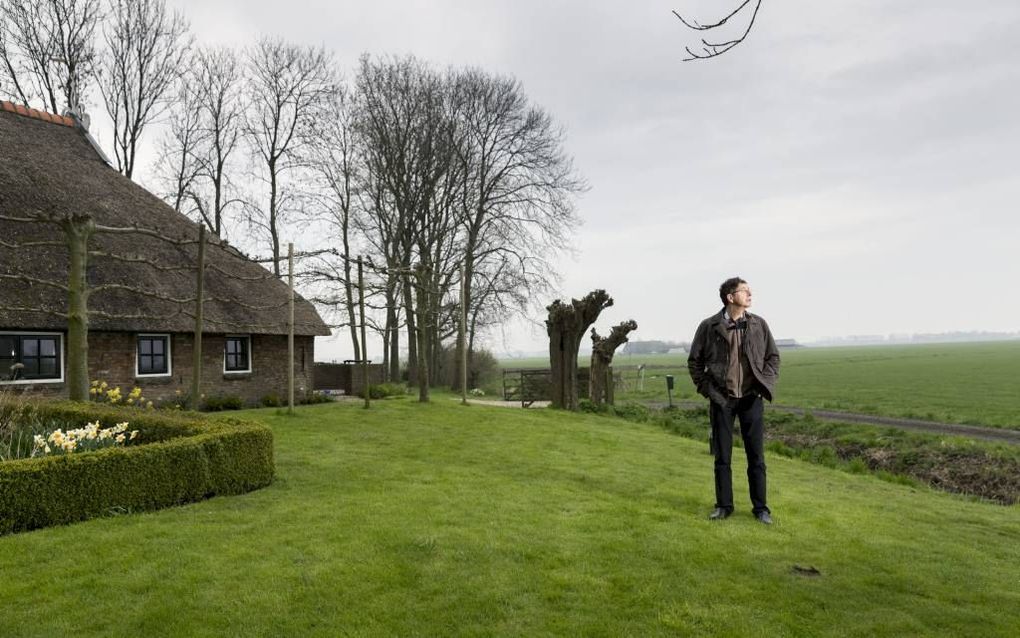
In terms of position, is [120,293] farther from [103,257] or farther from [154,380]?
[154,380]

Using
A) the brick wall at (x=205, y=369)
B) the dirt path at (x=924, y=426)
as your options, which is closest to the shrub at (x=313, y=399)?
the brick wall at (x=205, y=369)

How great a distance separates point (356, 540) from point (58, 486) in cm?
324

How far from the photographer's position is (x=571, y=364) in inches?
848

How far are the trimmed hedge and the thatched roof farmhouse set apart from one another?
6.77 metres

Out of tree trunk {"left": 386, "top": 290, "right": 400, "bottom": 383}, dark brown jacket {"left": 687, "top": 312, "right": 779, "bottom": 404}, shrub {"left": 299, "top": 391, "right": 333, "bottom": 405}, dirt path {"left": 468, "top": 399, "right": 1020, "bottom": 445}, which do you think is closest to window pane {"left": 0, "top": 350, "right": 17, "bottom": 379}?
shrub {"left": 299, "top": 391, "right": 333, "bottom": 405}

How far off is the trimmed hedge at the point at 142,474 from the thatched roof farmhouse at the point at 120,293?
6768 millimetres

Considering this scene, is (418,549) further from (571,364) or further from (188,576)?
(571,364)

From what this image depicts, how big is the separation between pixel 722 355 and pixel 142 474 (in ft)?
21.0

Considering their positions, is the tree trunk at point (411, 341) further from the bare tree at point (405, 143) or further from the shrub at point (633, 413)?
the shrub at point (633, 413)

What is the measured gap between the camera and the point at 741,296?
6.76 metres

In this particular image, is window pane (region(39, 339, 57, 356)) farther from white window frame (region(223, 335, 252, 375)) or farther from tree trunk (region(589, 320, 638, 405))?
tree trunk (region(589, 320, 638, 405))

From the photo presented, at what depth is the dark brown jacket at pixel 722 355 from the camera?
6.67 metres

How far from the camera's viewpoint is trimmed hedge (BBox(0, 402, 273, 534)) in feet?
21.7

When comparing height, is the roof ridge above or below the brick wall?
above
